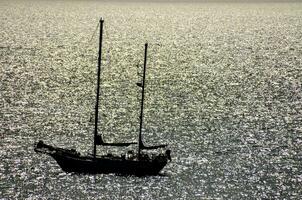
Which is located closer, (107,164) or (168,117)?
(107,164)

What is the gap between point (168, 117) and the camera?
40.8m

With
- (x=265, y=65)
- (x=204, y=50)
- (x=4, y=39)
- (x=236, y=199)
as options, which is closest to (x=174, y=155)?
(x=236, y=199)

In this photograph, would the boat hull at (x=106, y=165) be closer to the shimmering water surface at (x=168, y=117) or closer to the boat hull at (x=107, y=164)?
the boat hull at (x=107, y=164)

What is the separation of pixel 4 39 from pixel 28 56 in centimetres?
2760

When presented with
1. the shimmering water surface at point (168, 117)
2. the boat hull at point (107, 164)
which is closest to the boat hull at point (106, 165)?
the boat hull at point (107, 164)

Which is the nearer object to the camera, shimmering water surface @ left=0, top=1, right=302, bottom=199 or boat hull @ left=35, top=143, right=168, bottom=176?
shimmering water surface @ left=0, top=1, right=302, bottom=199

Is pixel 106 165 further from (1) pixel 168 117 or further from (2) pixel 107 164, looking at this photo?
(1) pixel 168 117

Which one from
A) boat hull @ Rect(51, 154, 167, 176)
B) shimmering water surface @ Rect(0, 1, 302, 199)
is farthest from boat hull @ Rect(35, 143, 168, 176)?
shimmering water surface @ Rect(0, 1, 302, 199)

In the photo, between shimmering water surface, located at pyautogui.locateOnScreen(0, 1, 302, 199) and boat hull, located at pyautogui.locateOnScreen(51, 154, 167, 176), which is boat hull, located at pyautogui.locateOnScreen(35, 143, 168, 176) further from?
shimmering water surface, located at pyautogui.locateOnScreen(0, 1, 302, 199)

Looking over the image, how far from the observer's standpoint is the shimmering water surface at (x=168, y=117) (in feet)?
88.4

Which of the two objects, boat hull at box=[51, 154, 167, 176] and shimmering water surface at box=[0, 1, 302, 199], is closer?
shimmering water surface at box=[0, 1, 302, 199]

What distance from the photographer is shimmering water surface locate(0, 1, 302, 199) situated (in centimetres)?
2694

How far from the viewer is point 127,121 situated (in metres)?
39.9

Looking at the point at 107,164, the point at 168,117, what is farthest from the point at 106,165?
the point at 168,117
